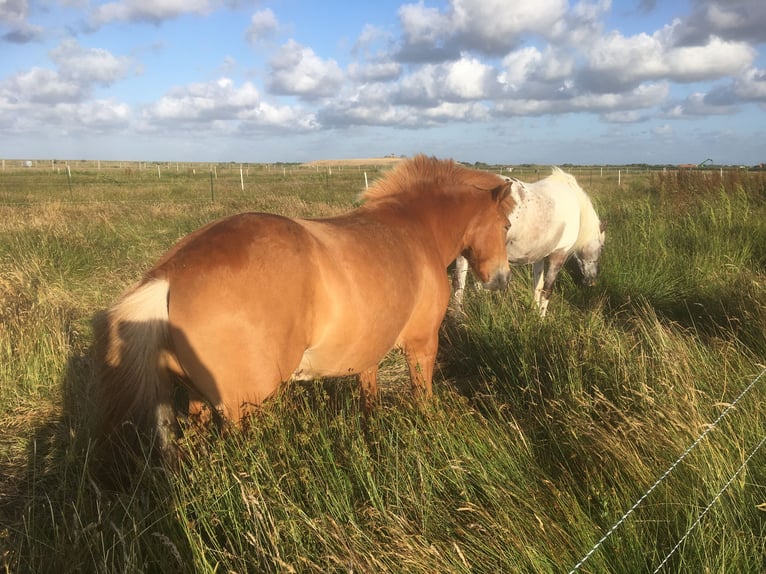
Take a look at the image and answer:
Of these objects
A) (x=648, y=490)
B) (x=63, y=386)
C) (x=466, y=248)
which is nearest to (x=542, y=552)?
(x=648, y=490)

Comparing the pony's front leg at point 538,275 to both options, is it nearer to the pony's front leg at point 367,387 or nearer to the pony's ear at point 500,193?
the pony's ear at point 500,193

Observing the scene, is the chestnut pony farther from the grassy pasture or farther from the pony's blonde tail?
the grassy pasture

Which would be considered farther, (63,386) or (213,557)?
(63,386)

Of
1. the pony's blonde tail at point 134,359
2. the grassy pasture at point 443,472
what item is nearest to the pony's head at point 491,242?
the grassy pasture at point 443,472

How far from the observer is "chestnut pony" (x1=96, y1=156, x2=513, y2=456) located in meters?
2.32

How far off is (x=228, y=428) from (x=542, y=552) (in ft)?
4.91

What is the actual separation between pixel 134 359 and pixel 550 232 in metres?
5.75

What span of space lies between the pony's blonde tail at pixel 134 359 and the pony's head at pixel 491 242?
102 inches

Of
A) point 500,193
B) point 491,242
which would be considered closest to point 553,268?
point 491,242

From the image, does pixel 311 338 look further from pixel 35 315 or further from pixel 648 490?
pixel 35 315

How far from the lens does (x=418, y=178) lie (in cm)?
399

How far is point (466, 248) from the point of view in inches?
167

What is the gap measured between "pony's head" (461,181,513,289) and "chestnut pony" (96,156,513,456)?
2.84ft

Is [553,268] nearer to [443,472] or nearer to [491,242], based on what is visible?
[491,242]
